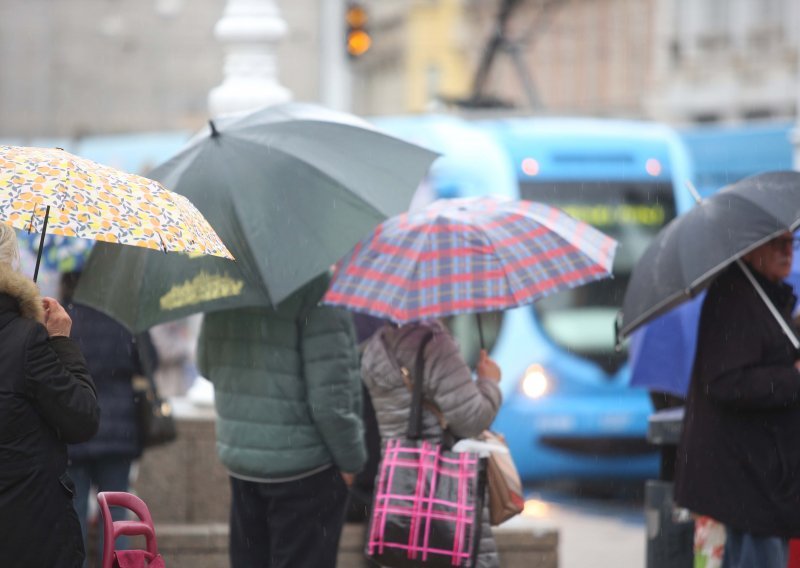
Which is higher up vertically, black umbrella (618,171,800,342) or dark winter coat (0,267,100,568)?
black umbrella (618,171,800,342)

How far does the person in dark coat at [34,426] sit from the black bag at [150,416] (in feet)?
9.61

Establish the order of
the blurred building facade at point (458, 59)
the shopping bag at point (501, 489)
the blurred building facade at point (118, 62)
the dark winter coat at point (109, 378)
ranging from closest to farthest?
the shopping bag at point (501, 489) → the dark winter coat at point (109, 378) → the blurred building facade at point (458, 59) → the blurred building facade at point (118, 62)

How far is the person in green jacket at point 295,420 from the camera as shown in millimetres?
5996

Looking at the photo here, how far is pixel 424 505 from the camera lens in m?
5.96

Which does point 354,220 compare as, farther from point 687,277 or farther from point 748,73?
point 748,73

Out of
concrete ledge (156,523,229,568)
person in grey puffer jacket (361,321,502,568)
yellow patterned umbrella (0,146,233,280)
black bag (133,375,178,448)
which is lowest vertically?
concrete ledge (156,523,229,568)

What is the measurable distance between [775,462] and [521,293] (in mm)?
1034

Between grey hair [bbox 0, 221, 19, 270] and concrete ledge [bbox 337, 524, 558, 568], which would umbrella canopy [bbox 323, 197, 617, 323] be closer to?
grey hair [bbox 0, 221, 19, 270]

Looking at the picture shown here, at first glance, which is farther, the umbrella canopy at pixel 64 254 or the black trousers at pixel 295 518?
the umbrella canopy at pixel 64 254

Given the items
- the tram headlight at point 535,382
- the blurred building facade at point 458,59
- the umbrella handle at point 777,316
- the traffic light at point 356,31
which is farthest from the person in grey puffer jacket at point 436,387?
the blurred building facade at point 458,59

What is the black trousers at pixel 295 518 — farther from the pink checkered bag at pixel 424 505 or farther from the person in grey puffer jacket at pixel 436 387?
the person in grey puffer jacket at pixel 436 387

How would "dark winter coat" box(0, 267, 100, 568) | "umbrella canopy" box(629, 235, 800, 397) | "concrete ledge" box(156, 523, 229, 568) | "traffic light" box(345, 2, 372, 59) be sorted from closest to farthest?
"dark winter coat" box(0, 267, 100, 568) → "umbrella canopy" box(629, 235, 800, 397) → "concrete ledge" box(156, 523, 229, 568) → "traffic light" box(345, 2, 372, 59)

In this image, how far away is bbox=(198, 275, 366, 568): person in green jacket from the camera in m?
6.00

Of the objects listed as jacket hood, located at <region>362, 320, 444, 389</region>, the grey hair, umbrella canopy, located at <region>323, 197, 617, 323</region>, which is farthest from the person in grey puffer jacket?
the grey hair
